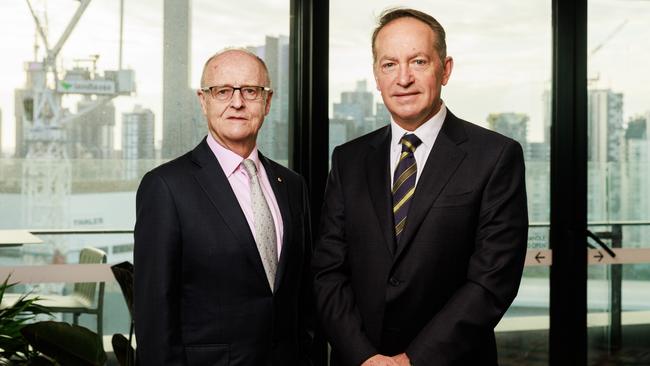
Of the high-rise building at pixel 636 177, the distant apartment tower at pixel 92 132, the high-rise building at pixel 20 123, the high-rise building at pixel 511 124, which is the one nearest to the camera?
Answer: the high-rise building at pixel 20 123

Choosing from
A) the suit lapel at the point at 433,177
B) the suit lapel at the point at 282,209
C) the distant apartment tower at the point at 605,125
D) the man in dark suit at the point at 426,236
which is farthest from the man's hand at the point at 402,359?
the distant apartment tower at the point at 605,125

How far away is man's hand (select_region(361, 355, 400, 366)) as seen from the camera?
1927mm

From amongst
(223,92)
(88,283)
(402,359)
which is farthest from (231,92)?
(88,283)

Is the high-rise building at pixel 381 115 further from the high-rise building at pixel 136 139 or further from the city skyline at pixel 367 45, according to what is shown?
the high-rise building at pixel 136 139

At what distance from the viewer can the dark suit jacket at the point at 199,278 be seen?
1.89m

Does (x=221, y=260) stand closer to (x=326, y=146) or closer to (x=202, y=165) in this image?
(x=202, y=165)

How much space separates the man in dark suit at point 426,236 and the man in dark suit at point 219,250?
168mm

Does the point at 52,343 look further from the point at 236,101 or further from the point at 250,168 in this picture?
the point at 236,101

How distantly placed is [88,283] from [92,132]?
655mm

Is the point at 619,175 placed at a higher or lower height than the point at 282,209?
higher

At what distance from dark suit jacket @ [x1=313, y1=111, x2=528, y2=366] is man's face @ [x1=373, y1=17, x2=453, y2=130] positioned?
13cm

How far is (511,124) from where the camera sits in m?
3.98

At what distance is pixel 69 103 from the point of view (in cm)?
337

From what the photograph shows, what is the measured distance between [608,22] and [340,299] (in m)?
2.71
